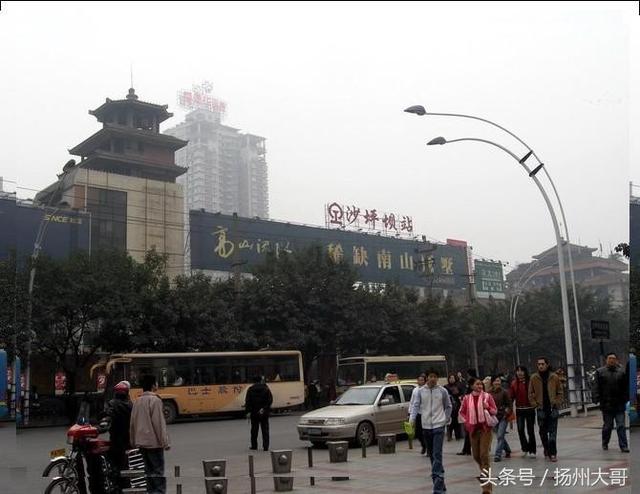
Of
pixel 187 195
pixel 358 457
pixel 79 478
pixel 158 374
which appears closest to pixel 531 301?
pixel 158 374

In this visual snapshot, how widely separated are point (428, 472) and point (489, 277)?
43.6 metres

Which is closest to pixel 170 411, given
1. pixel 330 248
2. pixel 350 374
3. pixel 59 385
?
pixel 59 385

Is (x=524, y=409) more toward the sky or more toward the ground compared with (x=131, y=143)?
more toward the ground

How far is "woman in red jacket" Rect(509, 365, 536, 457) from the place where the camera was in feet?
38.1

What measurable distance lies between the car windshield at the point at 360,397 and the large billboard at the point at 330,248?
3060cm

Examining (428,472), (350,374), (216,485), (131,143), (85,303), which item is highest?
(131,143)

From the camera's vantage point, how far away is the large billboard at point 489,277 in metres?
52.0

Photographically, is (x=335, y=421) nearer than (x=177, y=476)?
No

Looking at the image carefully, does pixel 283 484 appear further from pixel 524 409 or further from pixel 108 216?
pixel 108 216

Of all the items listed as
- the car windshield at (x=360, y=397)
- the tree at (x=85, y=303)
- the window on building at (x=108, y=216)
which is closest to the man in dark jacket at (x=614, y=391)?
the car windshield at (x=360, y=397)

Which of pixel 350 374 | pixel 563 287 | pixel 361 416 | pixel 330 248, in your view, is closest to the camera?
pixel 361 416

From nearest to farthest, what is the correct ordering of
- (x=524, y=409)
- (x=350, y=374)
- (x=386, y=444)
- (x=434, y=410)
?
1. (x=434, y=410)
2. (x=524, y=409)
3. (x=386, y=444)
4. (x=350, y=374)

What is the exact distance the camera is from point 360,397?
615 inches

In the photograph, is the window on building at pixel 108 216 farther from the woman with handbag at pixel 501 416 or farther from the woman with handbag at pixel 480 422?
the woman with handbag at pixel 480 422
